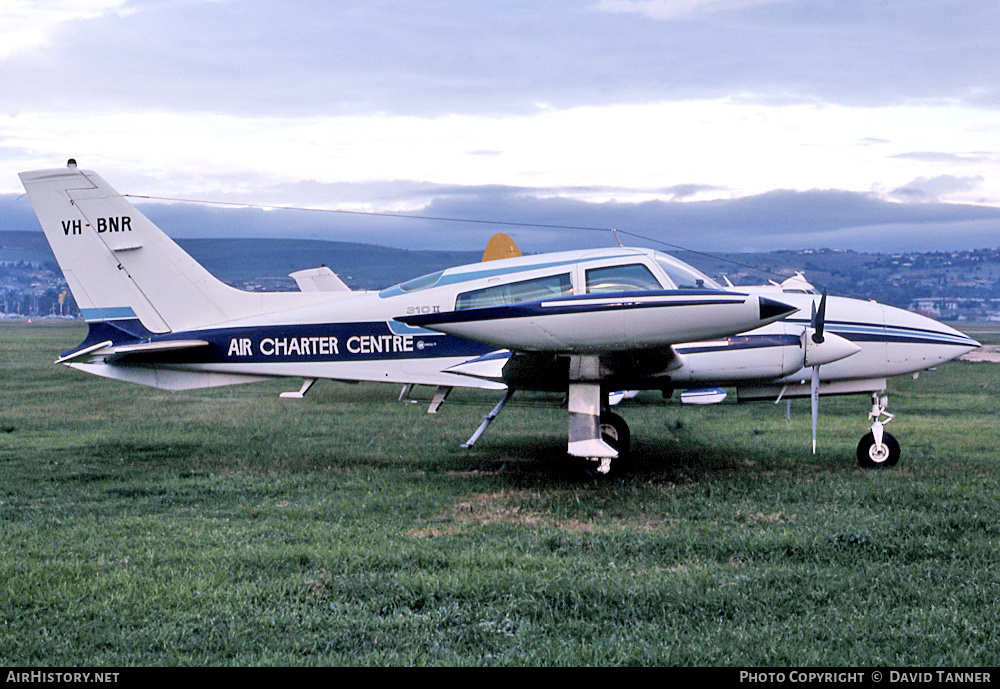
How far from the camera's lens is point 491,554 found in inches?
252

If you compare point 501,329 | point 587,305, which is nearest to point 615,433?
point 587,305

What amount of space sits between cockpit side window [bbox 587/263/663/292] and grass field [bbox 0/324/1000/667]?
2090 millimetres

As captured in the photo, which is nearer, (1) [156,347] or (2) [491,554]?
(2) [491,554]

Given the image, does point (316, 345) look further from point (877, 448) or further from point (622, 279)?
point (877, 448)

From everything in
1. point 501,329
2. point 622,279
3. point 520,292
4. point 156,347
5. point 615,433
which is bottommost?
point 615,433

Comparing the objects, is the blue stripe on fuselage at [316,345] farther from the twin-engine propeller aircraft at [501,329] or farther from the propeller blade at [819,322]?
the propeller blade at [819,322]

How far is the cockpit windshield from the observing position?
9.62 meters

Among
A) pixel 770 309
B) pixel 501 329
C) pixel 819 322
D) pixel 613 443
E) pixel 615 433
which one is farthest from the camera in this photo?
pixel 615 433

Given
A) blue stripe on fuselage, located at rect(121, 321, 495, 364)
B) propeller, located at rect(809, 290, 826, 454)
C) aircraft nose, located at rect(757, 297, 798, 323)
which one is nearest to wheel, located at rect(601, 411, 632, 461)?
blue stripe on fuselage, located at rect(121, 321, 495, 364)

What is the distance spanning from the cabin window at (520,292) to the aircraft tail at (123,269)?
2.46 meters

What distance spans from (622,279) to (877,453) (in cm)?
360

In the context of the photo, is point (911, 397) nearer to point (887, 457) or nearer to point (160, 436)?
point (887, 457)

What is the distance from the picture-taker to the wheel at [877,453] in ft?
32.9
